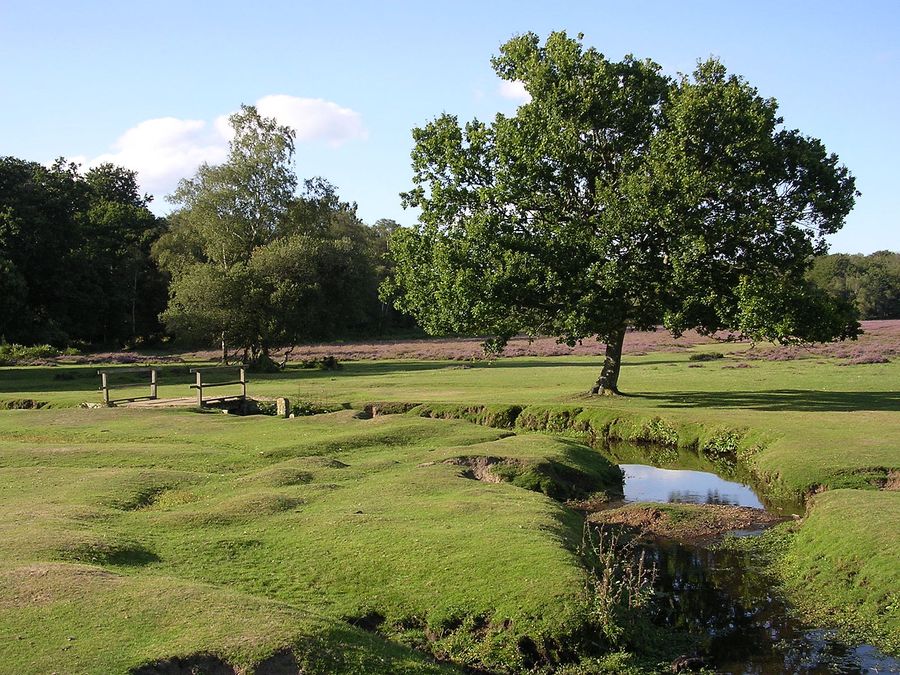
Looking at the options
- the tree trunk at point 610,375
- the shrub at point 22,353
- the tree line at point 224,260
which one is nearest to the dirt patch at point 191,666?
the tree trunk at point 610,375

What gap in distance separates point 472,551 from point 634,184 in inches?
885

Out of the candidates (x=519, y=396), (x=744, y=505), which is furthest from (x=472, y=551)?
(x=519, y=396)

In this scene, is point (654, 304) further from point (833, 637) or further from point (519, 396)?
point (833, 637)

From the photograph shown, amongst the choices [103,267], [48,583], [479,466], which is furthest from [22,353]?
[48,583]

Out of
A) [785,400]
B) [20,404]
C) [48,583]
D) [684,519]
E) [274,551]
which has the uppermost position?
[785,400]

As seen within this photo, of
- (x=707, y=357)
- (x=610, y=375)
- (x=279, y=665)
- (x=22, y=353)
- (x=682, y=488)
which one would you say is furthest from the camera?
(x=22, y=353)

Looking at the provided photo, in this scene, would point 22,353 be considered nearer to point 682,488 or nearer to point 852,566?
point 682,488

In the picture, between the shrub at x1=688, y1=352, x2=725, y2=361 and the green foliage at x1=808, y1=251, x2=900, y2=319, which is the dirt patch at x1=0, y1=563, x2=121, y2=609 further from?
the green foliage at x1=808, y1=251, x2=900, y2=319

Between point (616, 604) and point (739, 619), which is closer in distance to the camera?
point (616, 604)

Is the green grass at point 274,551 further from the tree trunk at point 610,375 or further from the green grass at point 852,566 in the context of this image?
the tree trunk at point 610,375

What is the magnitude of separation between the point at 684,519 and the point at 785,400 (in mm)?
20806

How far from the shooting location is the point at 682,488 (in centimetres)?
2583

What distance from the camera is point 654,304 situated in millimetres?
35750

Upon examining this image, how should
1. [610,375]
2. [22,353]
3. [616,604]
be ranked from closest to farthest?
1. [616,604]
2. [610,375]
3. [22,353]
